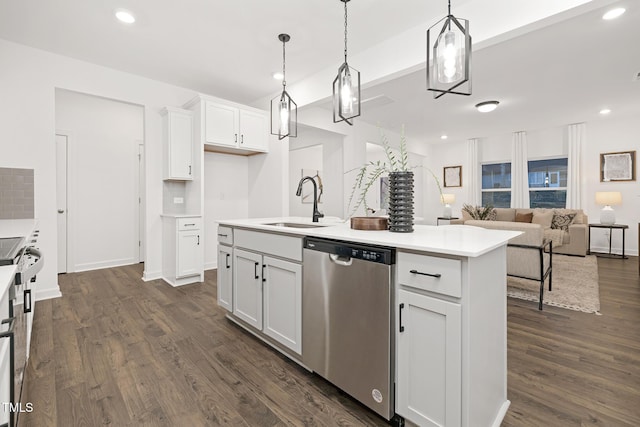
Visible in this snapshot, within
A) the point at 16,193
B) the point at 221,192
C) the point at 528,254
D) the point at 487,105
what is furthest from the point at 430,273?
the point at 487,105

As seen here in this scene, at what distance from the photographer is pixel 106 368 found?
2002mm

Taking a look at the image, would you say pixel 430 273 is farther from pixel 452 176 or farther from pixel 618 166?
pixel 452 176

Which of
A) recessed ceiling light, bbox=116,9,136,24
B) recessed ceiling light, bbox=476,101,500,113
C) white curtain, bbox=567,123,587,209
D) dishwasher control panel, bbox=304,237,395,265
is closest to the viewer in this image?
dishwasher control panel, bbox=304,237,395,265

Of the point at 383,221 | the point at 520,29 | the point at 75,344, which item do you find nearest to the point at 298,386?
the point at 383,221

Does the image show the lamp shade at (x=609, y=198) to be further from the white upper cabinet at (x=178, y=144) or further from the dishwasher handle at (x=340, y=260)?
the white upper cabinet at (x=178, y=144)

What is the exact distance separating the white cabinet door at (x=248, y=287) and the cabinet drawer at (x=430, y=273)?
1218 mm

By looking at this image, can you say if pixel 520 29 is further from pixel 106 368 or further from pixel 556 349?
pixel 106 368

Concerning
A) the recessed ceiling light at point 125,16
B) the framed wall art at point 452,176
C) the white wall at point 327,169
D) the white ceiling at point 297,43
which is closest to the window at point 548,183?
the framed wall art at point 452,176

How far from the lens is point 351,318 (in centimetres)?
159

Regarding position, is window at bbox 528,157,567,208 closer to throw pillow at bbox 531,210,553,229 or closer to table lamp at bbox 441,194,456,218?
throw pillow at bbox 531,210,553,229

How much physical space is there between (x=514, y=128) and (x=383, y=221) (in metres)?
6.72

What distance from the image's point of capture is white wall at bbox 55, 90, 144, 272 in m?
4.58

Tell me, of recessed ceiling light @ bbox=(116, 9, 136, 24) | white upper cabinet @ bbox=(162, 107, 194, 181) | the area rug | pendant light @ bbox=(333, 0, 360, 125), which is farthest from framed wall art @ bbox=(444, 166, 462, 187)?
recessed ceiling light @ bbox=(116, 9, 136, 24)

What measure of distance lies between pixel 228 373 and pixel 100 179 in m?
4.39
